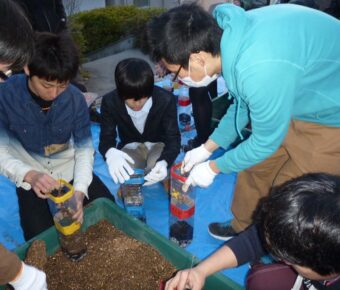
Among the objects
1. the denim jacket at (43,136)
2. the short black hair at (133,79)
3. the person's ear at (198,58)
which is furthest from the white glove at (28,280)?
the short black hair at (133,79)

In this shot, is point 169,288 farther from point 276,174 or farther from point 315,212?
point 276,174

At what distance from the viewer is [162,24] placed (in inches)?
44.7

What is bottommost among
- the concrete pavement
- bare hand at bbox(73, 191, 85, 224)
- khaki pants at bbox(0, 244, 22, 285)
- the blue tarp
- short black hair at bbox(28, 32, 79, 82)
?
the concrete pavement

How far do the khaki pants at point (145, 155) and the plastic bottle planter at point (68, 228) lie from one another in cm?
74

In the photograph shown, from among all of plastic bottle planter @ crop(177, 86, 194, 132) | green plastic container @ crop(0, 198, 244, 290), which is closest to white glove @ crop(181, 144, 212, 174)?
green plastic container @ crop(0, 198, 244, 290)

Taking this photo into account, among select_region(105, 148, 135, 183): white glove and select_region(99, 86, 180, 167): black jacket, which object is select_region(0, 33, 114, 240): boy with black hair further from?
select_region(99, 86, 180, 167): black jacket

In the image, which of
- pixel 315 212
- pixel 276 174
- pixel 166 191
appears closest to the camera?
pixel 315 212

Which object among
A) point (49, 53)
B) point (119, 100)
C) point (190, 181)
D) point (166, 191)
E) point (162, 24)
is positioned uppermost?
point (162, 24)

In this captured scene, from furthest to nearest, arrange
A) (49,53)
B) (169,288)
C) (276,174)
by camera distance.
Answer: (276,174) → (49,53) → (169,288)

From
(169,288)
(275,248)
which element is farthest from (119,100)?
(275,248)

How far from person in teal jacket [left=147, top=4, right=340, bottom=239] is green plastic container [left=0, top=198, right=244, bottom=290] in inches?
15.7

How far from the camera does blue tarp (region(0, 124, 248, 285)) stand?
1.83 meters

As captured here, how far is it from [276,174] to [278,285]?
0.62m

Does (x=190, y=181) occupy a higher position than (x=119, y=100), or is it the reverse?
(x=119, y=100)
